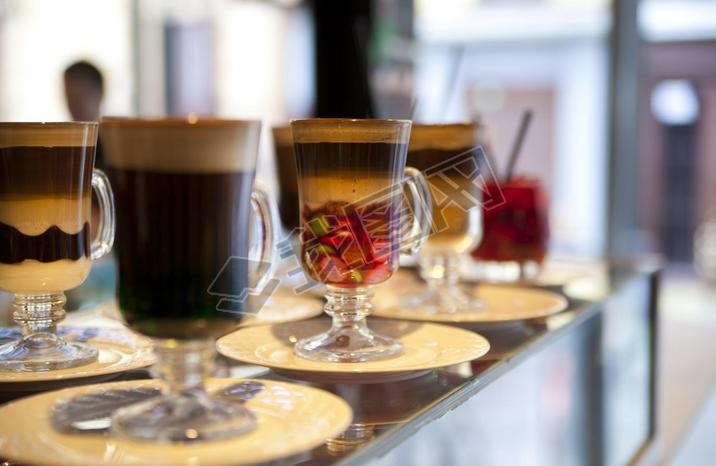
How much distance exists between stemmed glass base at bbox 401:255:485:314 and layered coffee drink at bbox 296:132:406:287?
0.98ft

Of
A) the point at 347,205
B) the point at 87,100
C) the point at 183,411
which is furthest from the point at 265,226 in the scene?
the point at 87,100

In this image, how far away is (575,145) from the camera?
31.2 ft

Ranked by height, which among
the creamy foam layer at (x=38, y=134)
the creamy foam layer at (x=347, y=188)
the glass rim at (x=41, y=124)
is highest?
the glass rim at (x=41, y=124)

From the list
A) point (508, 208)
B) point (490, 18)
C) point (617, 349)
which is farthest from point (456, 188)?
point (490, 18)

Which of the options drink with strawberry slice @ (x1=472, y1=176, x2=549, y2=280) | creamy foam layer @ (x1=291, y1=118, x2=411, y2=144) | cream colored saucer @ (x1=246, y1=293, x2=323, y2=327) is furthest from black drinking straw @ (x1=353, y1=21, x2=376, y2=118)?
creamy foam layer @ (x1=291, y1=118, x2=411, y2=144)

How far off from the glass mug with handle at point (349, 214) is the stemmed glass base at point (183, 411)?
0.24m

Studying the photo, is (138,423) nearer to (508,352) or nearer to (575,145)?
(508,352)

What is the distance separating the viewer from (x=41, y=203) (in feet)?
2.97

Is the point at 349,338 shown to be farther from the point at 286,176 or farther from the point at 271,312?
the point at 286,176

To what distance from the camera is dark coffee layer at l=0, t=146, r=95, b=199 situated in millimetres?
883

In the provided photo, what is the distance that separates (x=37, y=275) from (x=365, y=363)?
0.36m

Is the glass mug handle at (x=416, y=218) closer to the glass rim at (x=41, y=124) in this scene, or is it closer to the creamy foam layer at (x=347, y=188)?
the creamy foam layer at (x=347, y=188)

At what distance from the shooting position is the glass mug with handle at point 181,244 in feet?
2.30

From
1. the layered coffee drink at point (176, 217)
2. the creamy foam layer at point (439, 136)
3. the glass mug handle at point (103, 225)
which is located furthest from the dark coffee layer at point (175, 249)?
the creamy foam layer at point (439, 136)
